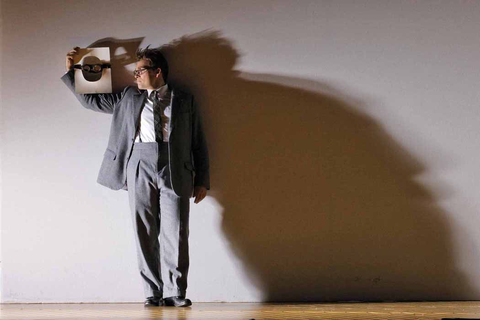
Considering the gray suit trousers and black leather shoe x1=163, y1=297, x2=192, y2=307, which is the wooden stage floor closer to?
black leather shoe x1=163, y1=297, x2=192, y2=307

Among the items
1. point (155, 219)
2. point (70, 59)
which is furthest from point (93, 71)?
point (155, 219)

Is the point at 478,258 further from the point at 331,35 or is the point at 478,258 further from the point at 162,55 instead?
the point at 162,55

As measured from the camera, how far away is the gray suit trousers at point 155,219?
137 inches

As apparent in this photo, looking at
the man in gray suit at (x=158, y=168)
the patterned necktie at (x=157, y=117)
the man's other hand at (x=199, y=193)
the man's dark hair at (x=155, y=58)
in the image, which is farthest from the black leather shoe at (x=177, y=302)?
the man's dark hair at (x=155, y=58)

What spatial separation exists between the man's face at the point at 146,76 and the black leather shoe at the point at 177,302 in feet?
3.73

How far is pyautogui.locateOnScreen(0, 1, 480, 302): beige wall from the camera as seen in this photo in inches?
145

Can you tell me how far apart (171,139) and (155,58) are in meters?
0.47

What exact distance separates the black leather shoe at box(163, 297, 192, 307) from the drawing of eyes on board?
1.20m

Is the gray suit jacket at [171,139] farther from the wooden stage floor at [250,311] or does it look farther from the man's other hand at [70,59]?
the wooden stage floor at [250,311]

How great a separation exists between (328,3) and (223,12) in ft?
1.94

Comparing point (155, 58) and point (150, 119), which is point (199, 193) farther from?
point (155, 58)

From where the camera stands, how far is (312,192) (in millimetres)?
3713

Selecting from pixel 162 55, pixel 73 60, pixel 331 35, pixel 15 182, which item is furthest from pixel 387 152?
pixel 15 182

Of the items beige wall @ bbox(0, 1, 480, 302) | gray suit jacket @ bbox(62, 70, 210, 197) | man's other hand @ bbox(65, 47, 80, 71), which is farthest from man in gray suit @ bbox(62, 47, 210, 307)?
man's other hand @ bbox(65, 47, 80, 71)
